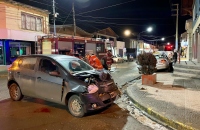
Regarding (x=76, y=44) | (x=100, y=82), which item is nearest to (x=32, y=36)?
(x=76, y=44)

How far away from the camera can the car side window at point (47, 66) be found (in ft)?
21.9

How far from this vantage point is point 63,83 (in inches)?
242

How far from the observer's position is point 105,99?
607 cm

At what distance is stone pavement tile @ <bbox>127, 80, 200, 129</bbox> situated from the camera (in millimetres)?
5062

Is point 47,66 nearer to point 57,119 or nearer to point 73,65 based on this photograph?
point 73,65

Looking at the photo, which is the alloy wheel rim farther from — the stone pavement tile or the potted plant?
the potted plant

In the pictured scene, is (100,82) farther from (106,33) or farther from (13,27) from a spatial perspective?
(106,33)

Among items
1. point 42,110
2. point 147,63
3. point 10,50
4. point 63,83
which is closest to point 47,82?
point 63,83

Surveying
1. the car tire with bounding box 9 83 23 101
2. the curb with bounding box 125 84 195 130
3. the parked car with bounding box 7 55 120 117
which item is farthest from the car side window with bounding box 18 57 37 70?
the curb with bounding box 125 84 195 130

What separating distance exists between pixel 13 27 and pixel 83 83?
18.2m

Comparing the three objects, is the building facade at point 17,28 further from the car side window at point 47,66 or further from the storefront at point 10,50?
the car side window at point 47,66

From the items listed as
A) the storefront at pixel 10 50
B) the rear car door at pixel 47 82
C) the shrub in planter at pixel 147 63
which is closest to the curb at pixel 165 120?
the rear car door at pixel 47 82

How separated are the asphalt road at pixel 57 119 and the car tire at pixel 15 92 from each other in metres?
0.52

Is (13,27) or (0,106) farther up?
(13,27)
